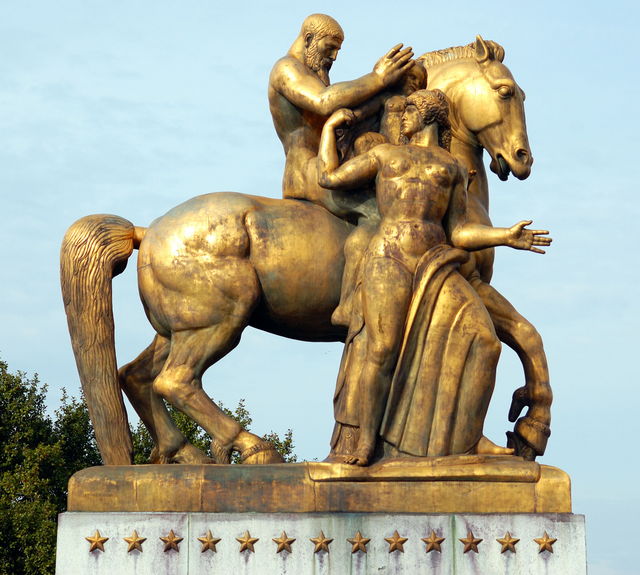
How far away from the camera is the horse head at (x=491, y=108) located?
399 inches

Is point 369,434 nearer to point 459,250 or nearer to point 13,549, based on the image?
point 459,250

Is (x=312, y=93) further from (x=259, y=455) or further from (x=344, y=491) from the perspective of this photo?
(x=344, y=491)

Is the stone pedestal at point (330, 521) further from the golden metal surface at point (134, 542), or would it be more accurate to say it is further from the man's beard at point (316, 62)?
the man's beard at point (316, 62)

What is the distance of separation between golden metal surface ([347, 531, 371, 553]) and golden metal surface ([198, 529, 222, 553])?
0.83 metres

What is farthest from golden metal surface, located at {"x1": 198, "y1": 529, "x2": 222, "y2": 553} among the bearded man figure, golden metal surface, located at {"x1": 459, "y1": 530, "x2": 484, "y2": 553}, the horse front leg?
the bearded man figure

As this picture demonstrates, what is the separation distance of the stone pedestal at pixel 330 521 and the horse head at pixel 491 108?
91.9 inches

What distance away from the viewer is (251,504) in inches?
348

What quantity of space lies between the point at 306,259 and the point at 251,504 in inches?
68.4

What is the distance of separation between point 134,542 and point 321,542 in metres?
1.19

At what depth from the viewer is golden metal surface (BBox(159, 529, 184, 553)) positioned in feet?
28.9

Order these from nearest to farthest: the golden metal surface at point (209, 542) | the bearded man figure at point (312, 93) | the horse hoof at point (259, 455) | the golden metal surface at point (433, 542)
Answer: the golden metal surface at point (433, 542) → the golden metal surface at point (209, 542) → the horse hoof at point (259, 455) → the bearded man figure at point (312, 93)

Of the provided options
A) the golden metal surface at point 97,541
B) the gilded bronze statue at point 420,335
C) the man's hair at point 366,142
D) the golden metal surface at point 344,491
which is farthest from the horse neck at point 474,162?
the golden metal surface at point 97,541

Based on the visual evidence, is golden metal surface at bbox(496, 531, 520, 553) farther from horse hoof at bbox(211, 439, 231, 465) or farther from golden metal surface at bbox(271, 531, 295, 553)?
horse hoof at bbox(211, 439, 231, 465)

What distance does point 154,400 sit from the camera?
990cm
